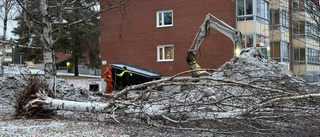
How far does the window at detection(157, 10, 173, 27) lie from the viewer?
81.9 feet

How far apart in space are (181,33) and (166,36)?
1.10m

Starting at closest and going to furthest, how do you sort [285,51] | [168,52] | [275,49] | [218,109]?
[218,109] < [168,52] < [275,49] < [285,51]

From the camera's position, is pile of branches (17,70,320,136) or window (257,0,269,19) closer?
pile of branches (17,70,320,136)

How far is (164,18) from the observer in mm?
25250

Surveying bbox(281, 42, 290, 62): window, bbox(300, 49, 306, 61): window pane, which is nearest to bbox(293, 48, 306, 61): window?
bbox(300, 49, 306, 61): window pane

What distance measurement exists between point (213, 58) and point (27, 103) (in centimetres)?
1654

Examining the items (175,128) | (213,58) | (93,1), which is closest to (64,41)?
(213,58)

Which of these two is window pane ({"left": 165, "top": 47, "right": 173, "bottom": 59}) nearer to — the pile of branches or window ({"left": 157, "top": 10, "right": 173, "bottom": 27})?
window ({"left": 157, "top": 10, "right": 173, "bottom": 27})

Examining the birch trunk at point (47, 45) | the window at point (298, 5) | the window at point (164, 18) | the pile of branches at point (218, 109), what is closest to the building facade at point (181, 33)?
the window at point (164, 18)

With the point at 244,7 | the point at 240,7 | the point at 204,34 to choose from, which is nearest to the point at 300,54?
the point at 244,7

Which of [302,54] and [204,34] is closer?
[204,34]

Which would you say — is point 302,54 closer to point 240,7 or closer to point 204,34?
point 240,7

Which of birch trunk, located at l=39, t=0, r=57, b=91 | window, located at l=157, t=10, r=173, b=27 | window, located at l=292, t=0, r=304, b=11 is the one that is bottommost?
birch trunk, located at l=39, t=0, r=57, b=91

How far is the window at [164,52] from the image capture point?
25109 millimetres
